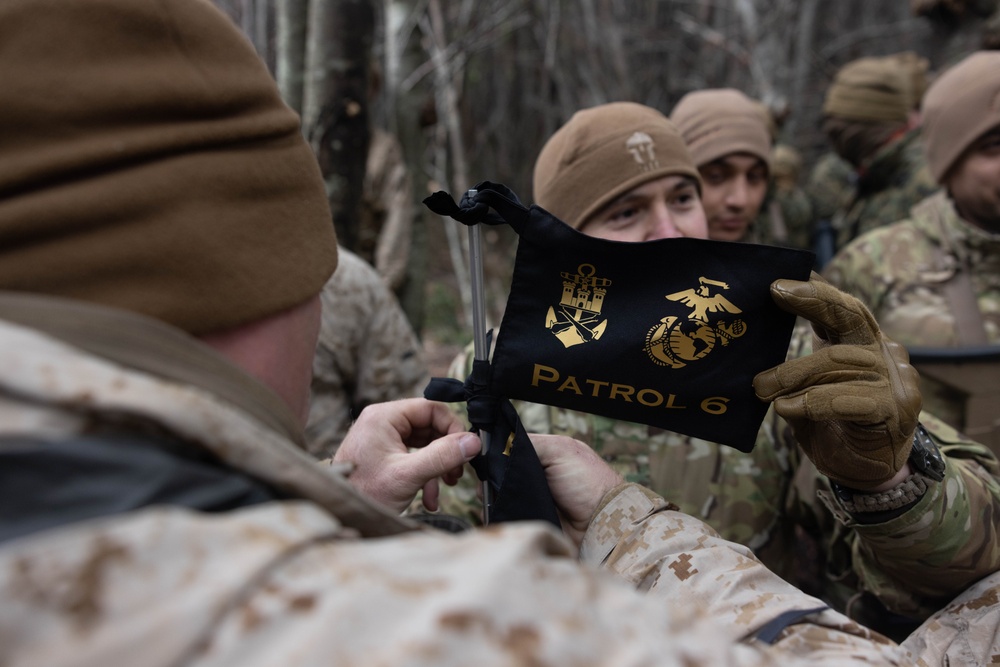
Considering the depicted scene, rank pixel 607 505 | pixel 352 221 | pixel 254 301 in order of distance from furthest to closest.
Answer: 1. pixel 352 221
2. pixel 607 505
3. pixel 254 301

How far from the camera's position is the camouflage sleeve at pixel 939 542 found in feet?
5.62

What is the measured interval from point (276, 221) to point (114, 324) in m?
0.29

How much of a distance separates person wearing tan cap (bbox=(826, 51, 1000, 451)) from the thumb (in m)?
2.54

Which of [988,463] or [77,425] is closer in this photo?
[77,425]

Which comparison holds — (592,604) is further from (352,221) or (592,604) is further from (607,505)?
(352,221)

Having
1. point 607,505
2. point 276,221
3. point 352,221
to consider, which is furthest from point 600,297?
point 352,221

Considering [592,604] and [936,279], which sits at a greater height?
[592,604]

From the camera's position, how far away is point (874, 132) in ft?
19.7

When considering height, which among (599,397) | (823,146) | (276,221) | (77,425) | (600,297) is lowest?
(823,146)

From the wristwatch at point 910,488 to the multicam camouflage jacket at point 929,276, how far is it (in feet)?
5.30

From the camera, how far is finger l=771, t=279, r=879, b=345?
1596 millimetres

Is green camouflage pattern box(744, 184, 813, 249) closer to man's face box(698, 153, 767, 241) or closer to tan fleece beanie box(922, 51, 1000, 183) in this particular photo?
man's face box(698, 153, 767, 241)

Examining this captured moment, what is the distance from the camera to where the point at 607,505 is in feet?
5.03

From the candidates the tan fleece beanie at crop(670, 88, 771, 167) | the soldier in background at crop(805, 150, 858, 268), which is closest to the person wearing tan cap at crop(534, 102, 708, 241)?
the tan fleece beanie at crop(670, 88, 771, 167)
